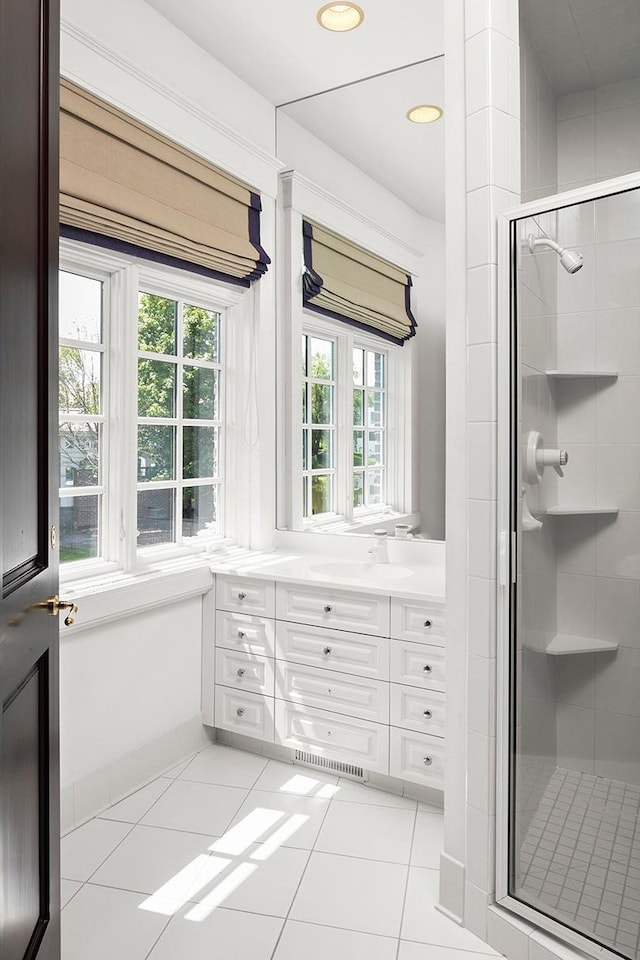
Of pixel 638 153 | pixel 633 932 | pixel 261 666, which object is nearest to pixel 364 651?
pixel 261 666

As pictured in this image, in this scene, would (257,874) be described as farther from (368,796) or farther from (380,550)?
(380,550)

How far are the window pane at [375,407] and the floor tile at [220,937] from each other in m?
1.88

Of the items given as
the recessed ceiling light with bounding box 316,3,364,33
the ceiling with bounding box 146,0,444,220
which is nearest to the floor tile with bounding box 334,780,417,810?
the ceiling with bounding box 146,0,444,220

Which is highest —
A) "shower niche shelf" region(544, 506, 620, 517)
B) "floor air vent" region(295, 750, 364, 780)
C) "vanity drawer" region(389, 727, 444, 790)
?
"shower niche shelf" region(544, 506, 620, 517)

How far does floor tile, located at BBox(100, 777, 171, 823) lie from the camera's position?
89.4 inches

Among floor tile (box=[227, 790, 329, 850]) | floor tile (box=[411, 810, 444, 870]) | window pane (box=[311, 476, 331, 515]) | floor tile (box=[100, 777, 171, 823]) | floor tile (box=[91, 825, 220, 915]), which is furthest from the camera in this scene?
window pane (box=[311, 476, 331, 515])

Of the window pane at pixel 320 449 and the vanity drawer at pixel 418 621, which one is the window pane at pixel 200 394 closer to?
the window pane at pixel 320 449

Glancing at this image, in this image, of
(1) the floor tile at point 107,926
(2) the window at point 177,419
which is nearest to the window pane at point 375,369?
(2) the window at point 177,419

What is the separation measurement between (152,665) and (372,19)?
8.46 feet

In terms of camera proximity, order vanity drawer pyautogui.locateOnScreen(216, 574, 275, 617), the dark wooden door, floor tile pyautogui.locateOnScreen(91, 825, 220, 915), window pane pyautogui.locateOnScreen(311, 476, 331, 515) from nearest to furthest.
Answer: the dark wooden door < floor tile pyautogui.locateOnScreen(91, 825, 220, 915) < vanity drawer pyautogui.locateOnScreen(216, 574, 275, 617) < window pane pyautogui.locateOnScreen(311, 476, 331, 515)

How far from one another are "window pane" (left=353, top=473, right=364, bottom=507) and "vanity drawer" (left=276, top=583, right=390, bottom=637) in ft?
1.86

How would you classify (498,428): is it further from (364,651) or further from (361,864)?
(361,864)

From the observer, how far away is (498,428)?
165 centimetres

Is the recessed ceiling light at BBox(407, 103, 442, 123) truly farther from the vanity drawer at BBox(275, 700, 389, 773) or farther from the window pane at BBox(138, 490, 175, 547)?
the vanity drawer at BBox(275, 700, 389, 773)
